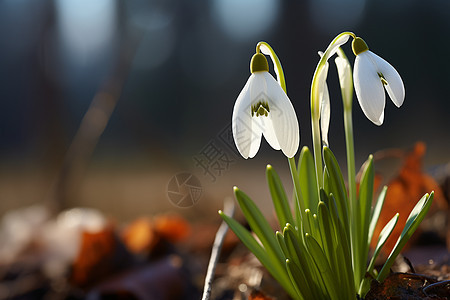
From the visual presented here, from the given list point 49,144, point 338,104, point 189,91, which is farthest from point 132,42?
point 189,91

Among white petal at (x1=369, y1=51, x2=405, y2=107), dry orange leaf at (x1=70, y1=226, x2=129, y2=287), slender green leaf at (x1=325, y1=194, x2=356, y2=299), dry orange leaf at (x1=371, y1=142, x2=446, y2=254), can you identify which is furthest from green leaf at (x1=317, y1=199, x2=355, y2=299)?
dry orange leaf at (x1=70, y1=226, x2=129, y2=287)

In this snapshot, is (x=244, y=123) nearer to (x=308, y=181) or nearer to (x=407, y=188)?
(x=308, y=181)

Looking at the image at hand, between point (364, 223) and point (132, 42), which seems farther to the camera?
point (132, 42)

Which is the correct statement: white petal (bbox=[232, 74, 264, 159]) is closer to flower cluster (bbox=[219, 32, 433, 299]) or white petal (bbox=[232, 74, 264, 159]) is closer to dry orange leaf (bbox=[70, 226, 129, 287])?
flower cluster (bbox=[219, 32, 433, 299])

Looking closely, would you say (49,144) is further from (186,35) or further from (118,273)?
(186,35)

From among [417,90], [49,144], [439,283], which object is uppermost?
[49,144]

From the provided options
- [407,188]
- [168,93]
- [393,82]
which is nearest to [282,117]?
[393,82]
